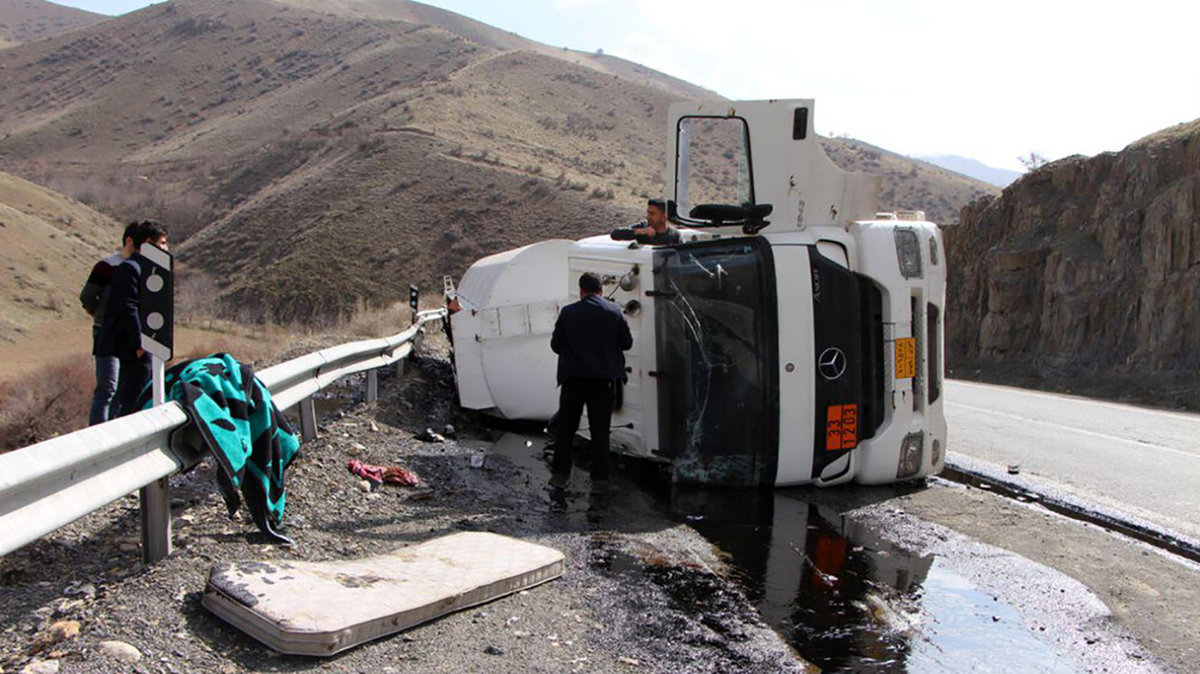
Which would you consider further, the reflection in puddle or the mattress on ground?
the reflection in puddle

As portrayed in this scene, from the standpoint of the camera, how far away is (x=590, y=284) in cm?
735

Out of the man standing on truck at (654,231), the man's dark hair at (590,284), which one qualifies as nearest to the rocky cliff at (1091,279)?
the man standing on truck at (654,231)

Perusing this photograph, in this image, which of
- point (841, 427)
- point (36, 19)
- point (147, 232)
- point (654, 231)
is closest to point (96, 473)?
point (147, 232)

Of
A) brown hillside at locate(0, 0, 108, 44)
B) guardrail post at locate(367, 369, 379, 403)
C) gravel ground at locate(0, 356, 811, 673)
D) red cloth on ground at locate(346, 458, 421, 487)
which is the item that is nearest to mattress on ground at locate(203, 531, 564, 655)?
gravel ground at locate(0, 356, 811, 673)

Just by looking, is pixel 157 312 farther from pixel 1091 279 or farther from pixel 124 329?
pixel 1091 279

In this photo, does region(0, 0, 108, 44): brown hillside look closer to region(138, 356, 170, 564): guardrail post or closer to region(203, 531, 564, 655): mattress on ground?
region(138, 356, 170, 564): guardrail post

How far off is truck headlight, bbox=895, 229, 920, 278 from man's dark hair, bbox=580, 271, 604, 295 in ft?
7.05

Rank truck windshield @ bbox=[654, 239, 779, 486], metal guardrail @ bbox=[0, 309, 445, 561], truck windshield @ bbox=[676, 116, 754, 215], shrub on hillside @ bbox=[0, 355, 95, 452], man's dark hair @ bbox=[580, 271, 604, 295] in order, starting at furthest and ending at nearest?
shrub on hillside @ bbox=[0, 355, 95, 452]
truck windshield @ bbox=[676, 116, 754, 215]
man's dark hair @ bbox=[580, 271, 604, 295]
truck windshield @ bbox=[654, 239, 779, 486]
metal guardrail @ bbox=[0, 309, 445, 561]

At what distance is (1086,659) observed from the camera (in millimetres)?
4293

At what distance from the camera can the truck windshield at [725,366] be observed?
6914mm

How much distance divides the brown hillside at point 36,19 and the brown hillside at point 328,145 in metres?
41.6

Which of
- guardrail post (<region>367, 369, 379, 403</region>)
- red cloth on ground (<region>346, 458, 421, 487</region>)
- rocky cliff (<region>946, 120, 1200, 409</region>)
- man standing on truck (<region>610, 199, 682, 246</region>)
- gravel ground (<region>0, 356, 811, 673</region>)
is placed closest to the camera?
gravel ground (<region>0, 356, 811, 673</region>)

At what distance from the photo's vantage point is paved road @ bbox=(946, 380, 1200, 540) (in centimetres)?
765

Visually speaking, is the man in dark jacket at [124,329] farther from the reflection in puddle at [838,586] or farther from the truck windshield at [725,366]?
the truck windshield at [725,366]
